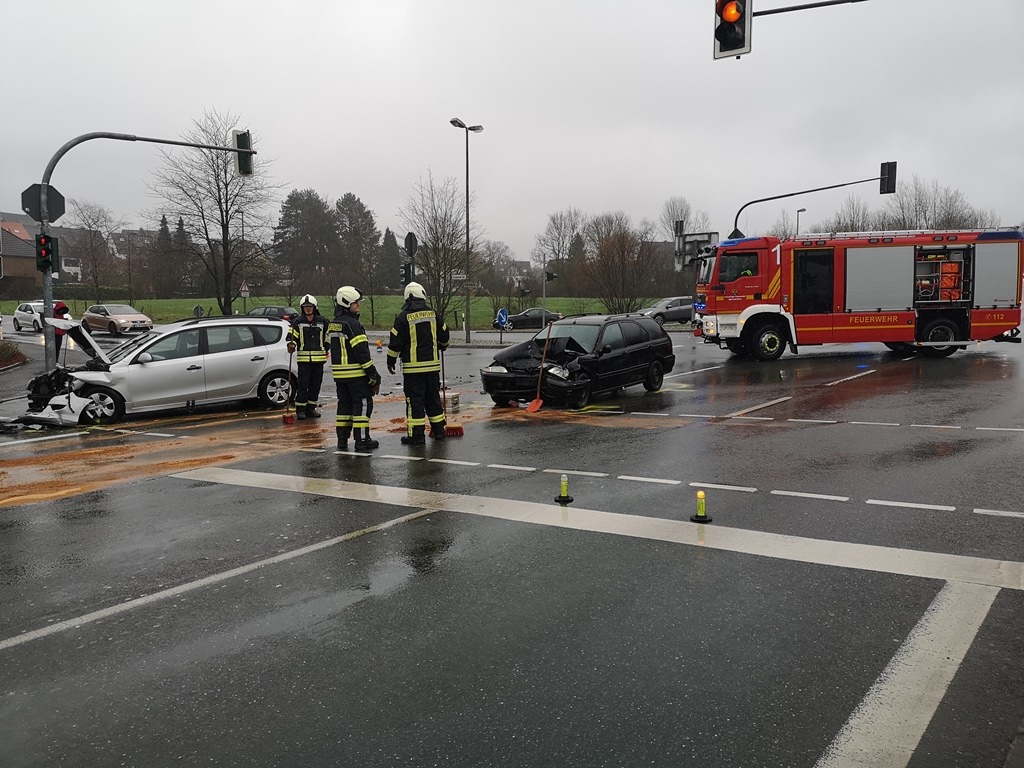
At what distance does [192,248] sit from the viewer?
37469 mm

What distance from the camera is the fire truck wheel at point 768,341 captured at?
21375 mm

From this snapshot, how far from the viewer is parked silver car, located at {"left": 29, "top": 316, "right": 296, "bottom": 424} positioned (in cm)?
1264

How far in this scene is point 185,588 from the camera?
202 inches

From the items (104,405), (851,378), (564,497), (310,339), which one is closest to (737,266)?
(851,378)

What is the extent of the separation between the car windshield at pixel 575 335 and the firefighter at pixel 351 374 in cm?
487

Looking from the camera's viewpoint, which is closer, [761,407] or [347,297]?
[347,297]

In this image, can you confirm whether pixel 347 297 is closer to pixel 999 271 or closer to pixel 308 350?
pixel 308 350

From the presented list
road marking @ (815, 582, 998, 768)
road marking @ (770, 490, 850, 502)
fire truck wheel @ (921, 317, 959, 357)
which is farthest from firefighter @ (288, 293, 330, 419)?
fire truck wheel @ (921, 317, 959, 357)

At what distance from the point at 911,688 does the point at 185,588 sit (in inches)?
165

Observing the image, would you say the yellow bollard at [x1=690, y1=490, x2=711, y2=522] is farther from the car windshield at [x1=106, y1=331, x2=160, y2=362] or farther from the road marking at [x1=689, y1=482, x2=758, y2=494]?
the car windshield at [x1=106, y1=331, x2=160, y2=362]

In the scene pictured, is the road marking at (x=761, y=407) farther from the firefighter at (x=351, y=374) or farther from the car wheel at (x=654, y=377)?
the firefighter at (x=351, y=374)

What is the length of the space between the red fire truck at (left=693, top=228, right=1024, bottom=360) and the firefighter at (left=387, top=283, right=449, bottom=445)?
42.3ft

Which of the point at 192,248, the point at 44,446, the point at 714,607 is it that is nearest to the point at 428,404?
the point at 44,446

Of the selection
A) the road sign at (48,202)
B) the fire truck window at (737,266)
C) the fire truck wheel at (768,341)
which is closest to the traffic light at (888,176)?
the fire truck window at (737,266)
